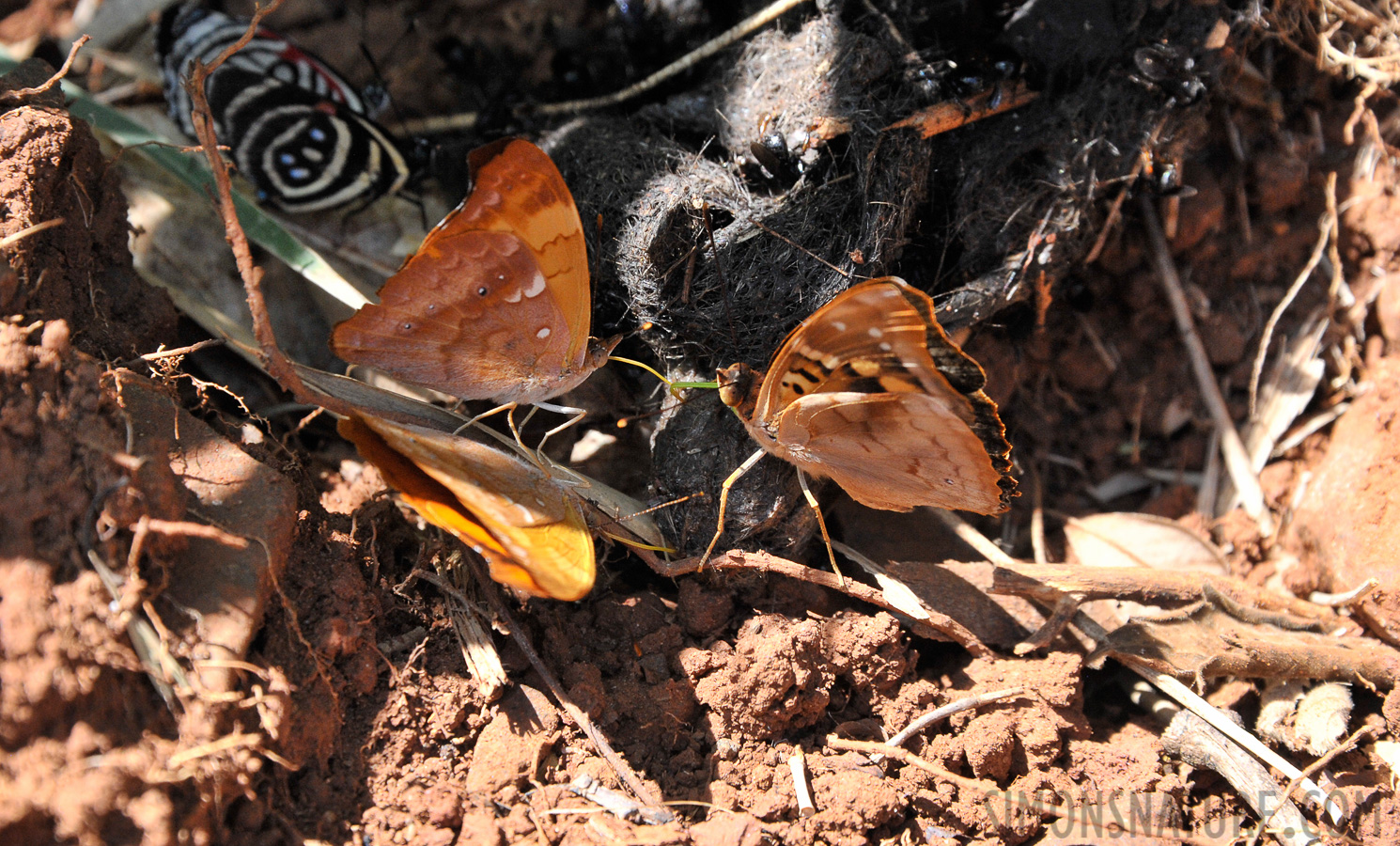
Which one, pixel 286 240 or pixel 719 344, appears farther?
pixel 286 240

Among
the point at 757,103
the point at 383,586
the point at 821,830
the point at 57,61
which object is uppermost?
the point at 57,61

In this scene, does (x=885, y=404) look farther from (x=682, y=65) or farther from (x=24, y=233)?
(x=24, y=233)

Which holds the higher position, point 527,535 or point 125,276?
point 125,276

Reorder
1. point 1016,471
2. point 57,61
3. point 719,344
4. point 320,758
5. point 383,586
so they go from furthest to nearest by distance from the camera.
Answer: point 57,61 < point 1016,471 < point 719,344 < point 383,586 < point 320,758

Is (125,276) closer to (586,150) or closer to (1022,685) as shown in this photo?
(586,150)

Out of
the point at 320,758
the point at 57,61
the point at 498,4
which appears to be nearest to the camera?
the point at 320,758

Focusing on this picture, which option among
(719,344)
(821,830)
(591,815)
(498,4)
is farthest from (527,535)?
(498,4)

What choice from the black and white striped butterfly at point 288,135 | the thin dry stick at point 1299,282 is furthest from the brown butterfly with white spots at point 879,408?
the black and white striped butterfly at point 288,135

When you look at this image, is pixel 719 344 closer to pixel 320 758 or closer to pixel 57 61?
pixel 320 758
